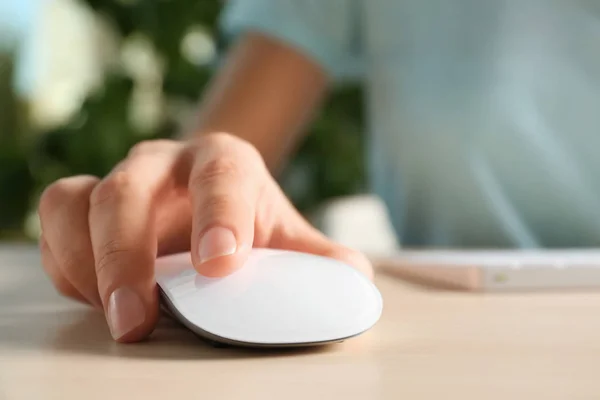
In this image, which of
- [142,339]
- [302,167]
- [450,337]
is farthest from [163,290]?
[302,167]

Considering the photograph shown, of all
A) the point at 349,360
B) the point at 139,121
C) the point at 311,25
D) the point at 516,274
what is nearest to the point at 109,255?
the point at 349,360

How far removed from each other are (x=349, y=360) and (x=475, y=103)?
0.59 metres

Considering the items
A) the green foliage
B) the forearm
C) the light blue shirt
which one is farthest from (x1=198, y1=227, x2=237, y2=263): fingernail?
the green foliage

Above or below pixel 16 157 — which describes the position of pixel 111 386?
above

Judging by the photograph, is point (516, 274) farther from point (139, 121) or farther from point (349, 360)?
point (139, 121)

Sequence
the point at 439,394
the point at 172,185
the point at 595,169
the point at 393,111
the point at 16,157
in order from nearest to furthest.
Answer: the point at 439,394 < the point at 172,185 < the point at 595,169 < the point at 393,111 < the point at 16,157

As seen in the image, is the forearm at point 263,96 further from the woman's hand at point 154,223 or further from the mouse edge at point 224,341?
the mouse edge at point 224,341

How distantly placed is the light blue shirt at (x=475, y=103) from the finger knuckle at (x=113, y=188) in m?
0.52

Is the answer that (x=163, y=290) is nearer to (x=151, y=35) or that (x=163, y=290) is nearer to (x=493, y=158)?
(x=493, y=158)

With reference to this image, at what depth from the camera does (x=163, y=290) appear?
359 mm

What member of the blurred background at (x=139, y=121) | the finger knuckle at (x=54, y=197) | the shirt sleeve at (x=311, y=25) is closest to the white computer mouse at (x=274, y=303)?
the finger knuckle at (x=54, y=197)

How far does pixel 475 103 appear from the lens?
84 centimetres

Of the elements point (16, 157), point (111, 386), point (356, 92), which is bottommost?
point (16, 157)

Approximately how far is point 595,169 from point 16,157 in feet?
3.78
